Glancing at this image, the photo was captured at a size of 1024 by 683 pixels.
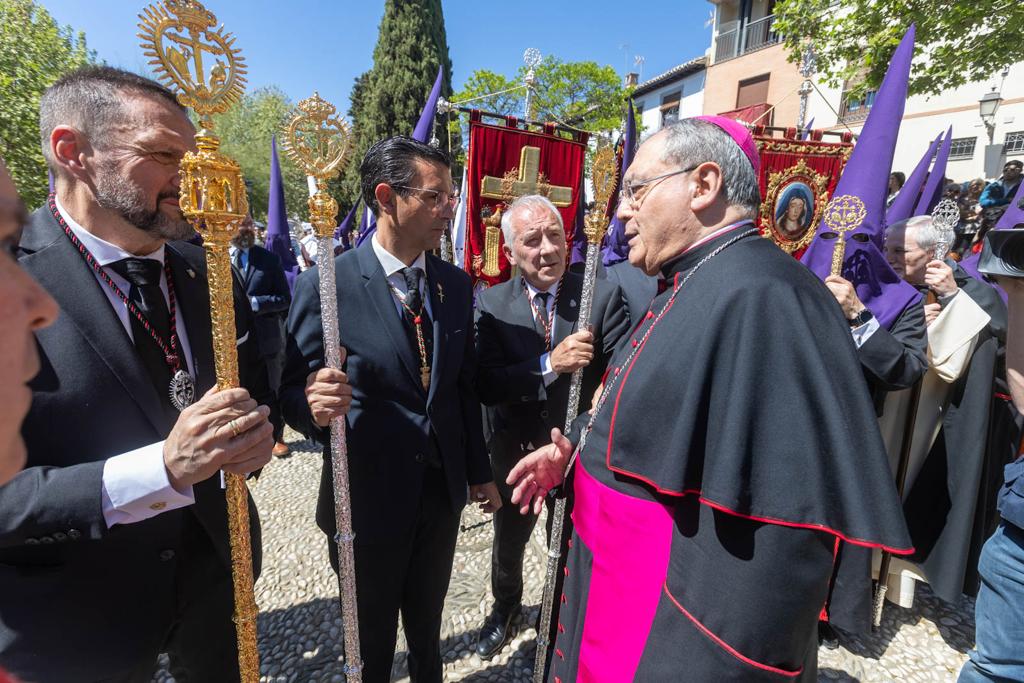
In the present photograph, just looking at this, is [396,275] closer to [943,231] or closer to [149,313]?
[149,313]

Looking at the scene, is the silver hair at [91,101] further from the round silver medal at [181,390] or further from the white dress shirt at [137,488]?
the white dress shirt at [137,488]

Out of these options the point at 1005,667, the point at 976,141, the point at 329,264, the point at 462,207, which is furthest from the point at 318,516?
the point at 976,141

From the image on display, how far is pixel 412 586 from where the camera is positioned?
2383 millimetres

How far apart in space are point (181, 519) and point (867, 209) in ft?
12.6

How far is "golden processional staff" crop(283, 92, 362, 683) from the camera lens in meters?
1.88

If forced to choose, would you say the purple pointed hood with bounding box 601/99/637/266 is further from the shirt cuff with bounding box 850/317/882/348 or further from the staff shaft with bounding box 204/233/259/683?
the staff shaft with bounding box 204/233/259/683

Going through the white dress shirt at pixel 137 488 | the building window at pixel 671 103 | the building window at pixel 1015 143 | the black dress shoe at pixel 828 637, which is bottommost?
the black dress shoe at pixel 828 637

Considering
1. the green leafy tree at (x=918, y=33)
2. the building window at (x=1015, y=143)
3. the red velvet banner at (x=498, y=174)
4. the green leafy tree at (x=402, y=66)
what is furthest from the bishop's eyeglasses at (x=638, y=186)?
the green leafy tree at (x=402, y=66)

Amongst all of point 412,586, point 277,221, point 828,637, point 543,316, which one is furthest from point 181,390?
point 277,221

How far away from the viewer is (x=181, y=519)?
1.71 m

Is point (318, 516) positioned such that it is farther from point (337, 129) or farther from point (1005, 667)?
point (1005, 667)

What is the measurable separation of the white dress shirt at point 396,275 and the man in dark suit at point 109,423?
0.83 m

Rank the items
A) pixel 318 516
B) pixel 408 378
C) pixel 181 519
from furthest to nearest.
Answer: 1. pixel 318 516
2. pixel 408 378
3. pixel 181 519

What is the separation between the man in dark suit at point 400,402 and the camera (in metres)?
2.17
